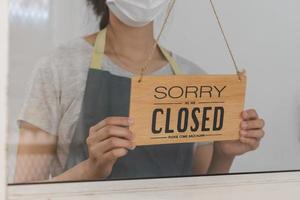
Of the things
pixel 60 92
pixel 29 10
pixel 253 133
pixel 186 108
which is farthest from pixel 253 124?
pixel 29 10

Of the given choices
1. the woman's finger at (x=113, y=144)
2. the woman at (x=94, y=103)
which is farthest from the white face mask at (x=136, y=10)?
the woman's finger at (x=113, y=144)

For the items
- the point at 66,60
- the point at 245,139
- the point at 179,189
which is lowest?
the point at 179,189

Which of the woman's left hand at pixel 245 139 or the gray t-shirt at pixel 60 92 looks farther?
the woman's left hand at pixel 245 139

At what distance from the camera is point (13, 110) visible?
0.71 m

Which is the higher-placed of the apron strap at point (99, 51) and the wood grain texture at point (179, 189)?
the apron strap at point (99, 51)

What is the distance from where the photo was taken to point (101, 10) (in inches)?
29.7

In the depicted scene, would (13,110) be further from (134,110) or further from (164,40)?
(164,40)

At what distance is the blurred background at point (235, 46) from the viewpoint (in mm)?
713

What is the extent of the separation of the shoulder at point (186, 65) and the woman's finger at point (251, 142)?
19 centimetres

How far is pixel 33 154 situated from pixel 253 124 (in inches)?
18.8

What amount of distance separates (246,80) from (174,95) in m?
0.18

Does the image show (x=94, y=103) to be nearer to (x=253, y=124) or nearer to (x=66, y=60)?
(x=66, y=60)

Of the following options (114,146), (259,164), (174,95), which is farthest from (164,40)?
(259,164)

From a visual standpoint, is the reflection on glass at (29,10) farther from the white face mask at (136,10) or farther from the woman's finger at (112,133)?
the woman's finger at (112,133)
